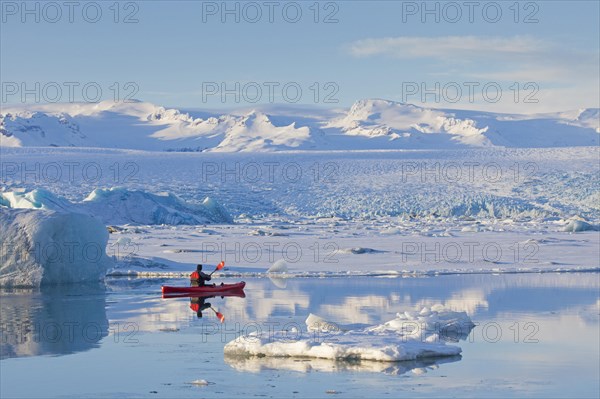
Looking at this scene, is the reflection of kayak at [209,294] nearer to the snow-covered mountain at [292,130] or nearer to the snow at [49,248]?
the snow at [49,248]

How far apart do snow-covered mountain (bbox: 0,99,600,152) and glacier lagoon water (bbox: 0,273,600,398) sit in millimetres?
111241

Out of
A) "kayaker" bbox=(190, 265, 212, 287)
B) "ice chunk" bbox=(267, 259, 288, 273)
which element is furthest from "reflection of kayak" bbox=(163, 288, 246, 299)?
"ice chunk" bbox=(267, 259, 288, 273)

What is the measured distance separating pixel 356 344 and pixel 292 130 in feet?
435

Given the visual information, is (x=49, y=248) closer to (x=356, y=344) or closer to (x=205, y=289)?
(x=205, y=289)

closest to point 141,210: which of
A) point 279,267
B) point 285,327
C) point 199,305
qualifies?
point 279,267

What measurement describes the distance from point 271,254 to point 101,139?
15104cm

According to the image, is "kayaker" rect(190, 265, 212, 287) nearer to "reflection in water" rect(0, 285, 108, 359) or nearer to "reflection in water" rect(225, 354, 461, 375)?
"reflection in water" rect(0, 285, 108, 359)

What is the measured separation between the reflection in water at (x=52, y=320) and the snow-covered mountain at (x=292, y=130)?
110957 millimetres

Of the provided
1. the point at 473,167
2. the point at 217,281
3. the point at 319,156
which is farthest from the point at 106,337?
the point at 319,156

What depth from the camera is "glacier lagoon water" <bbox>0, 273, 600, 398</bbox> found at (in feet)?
28.8

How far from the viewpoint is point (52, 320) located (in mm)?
13305

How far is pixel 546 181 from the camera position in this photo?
48406 millimetres

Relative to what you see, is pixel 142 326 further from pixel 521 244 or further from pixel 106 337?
pixel 521 244

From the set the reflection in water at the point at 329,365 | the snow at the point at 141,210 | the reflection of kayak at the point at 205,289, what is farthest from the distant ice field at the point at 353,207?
the reflection in water at the point at 329,365
